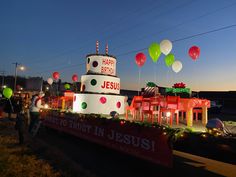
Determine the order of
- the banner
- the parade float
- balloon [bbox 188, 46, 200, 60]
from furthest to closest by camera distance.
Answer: balloon [bbox 188, 46, 200, 60] < the parade float < the banner

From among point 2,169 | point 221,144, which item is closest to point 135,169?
point 221,144

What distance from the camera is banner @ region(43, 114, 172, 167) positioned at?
657 cm

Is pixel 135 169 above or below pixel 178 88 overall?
below

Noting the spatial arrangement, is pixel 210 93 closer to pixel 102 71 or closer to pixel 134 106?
pixel 102 71

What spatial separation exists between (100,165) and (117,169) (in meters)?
0.60

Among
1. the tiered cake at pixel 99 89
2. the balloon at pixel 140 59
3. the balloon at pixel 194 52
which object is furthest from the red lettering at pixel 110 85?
the balloon at pixel 194 52

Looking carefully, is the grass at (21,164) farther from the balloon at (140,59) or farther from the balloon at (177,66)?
the balloon at (177,66)

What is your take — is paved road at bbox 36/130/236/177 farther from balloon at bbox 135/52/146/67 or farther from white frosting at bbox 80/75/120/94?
white frosting at bbox 80/75/120/94

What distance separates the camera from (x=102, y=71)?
67.4ft

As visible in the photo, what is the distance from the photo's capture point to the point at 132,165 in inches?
307

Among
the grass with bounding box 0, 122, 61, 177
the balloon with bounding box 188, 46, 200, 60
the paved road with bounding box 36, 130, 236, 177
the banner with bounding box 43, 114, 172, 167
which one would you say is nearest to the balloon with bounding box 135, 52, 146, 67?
the balloon with bounding box 188, 46, 200, 60

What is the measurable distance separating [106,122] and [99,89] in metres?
11.1

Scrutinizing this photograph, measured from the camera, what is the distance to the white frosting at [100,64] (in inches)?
807

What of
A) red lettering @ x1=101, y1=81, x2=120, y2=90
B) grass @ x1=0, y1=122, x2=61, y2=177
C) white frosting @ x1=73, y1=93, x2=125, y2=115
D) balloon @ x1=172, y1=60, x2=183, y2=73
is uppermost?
balloon @ x1=172, y1=60, x2=183, y2=73
